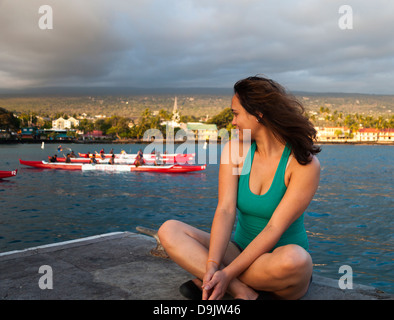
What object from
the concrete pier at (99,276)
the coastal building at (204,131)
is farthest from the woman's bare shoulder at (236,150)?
the coastal building at (204,131)

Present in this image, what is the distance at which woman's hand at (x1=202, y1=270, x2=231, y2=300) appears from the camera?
2652mm

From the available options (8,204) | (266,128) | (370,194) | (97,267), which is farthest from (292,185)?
(370,194)

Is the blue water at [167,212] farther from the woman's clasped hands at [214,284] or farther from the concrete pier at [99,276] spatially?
the woman's clasped hands at [214,284]

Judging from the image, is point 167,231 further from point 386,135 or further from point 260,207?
point 386,135

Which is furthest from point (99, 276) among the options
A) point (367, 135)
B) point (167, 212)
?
point (367, 135)

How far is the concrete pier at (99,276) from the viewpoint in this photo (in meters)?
3.26

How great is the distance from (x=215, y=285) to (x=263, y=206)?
695 mm

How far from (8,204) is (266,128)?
72.1 feet

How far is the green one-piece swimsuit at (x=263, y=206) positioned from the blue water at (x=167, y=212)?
723 centimetres

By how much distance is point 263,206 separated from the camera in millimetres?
2912

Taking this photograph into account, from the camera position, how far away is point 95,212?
19.4 metres

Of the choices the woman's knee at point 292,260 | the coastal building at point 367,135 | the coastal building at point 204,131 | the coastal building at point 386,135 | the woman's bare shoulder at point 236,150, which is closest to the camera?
the woman's knee at point 292,260

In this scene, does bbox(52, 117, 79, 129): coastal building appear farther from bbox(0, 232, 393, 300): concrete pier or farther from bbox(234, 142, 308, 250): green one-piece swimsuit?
bbox(234, 142, 308, 250): green one-piece swimsuit
